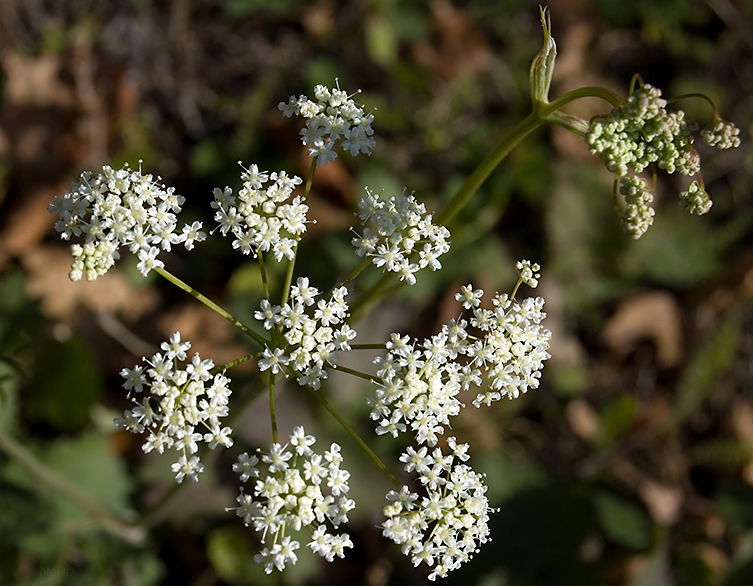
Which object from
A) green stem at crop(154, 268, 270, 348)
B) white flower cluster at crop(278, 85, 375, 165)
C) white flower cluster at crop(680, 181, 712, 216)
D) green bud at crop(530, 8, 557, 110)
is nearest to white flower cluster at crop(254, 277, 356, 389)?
green stem at crop(154, 268, 270, 348)

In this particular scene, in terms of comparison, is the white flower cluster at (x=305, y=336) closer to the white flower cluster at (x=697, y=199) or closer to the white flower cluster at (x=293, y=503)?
the white flower cluster at (x=293, y=503)

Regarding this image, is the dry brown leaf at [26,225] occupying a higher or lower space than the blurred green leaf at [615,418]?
higher

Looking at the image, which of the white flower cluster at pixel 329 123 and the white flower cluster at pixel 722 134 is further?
the white flower cluster at pixel 329 123

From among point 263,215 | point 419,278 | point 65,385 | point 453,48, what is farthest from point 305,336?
point 453,48

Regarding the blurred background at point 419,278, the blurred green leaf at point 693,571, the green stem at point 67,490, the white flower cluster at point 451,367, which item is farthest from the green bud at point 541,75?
the blurred green leaf at point 693,571

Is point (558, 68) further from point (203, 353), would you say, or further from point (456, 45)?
point (203, 353)

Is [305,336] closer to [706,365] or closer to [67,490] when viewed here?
[67,490]

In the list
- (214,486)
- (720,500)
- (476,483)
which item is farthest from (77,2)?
(720,500)
